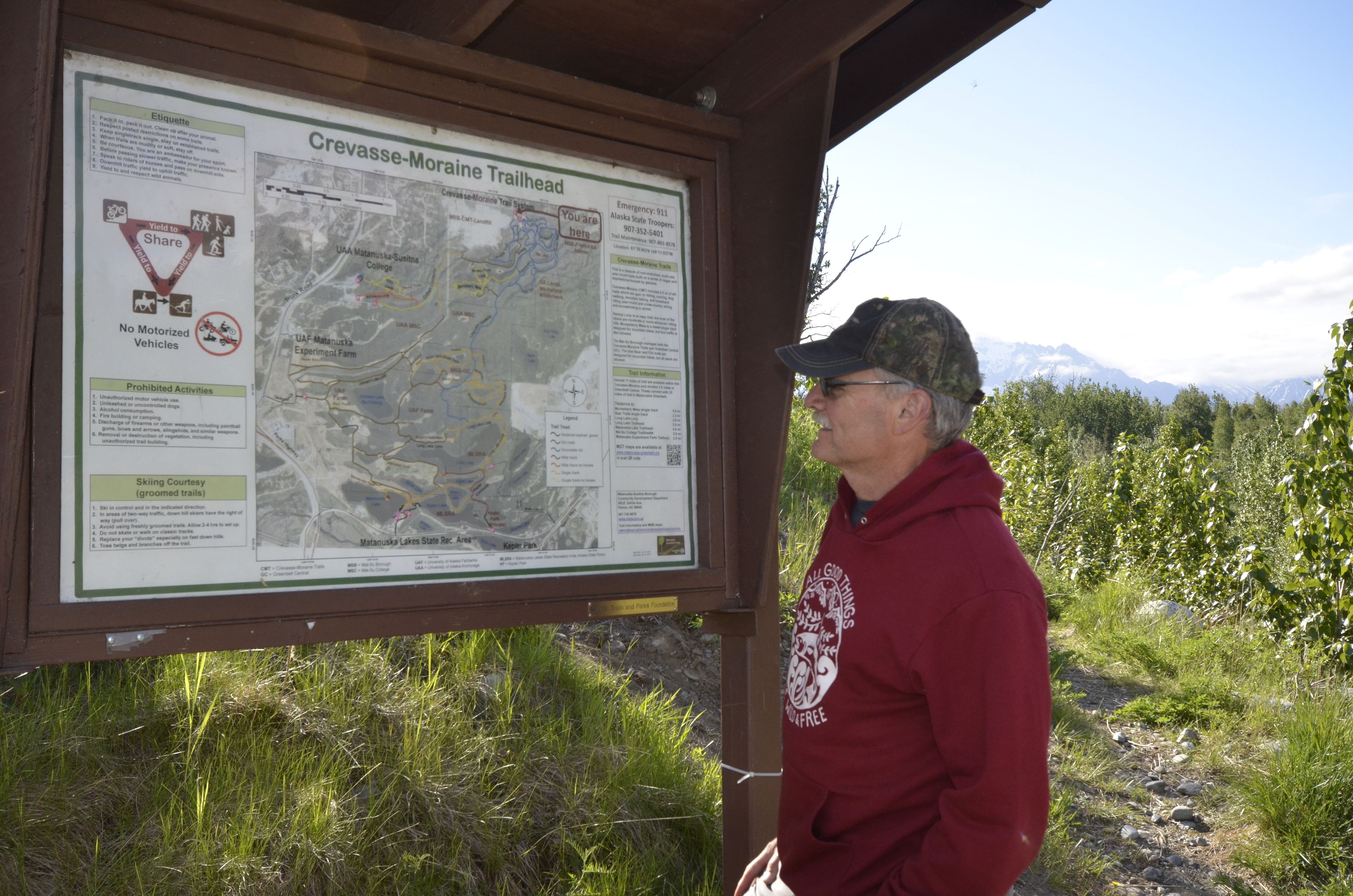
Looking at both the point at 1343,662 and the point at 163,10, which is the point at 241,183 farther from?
the point at 1343,662

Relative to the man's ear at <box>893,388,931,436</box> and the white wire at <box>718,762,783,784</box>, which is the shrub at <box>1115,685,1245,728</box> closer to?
the white wire at <box>718,762,783,784</box>

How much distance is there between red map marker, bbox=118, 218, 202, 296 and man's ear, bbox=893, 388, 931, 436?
1440 millimetres

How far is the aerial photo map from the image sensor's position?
1.93 m

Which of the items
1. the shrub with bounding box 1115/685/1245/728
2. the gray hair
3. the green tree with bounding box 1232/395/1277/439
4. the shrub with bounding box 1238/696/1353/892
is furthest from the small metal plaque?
the green tree with bounding box 1232/395/1277/439

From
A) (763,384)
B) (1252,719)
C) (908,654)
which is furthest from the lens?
(1252,719)

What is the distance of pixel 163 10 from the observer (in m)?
1.79

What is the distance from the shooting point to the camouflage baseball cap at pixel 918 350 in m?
1.94

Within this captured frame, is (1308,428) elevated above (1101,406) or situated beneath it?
situated beneath

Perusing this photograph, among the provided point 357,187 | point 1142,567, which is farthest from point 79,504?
point 1142,567

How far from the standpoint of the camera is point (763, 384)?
2.51 meters

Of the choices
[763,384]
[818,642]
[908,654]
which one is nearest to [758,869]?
[818,642]

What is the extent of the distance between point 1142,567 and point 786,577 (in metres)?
9.28

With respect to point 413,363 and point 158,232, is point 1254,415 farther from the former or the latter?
point 158,232

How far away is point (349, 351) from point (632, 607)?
0.90 meters
